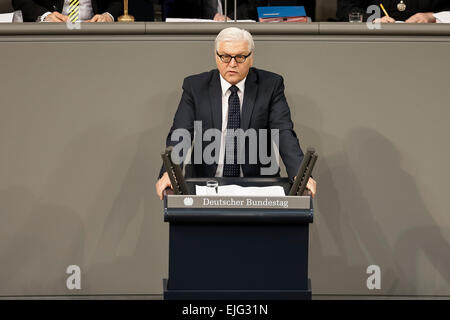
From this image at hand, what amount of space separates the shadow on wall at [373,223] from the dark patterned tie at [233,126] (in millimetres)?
756

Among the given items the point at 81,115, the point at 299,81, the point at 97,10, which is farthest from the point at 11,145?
the point at 299,81

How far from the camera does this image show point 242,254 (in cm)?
275

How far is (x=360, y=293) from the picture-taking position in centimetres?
419

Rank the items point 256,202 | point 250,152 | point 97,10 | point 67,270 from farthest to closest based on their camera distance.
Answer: point 97,10 < point 67,270 < point 250,152 < point 256,202

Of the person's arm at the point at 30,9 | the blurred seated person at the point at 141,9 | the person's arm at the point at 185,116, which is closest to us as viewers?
the person's arm at the point at 185,116

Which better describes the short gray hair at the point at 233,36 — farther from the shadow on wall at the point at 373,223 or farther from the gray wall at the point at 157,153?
the shadow on wall at the point at 373,223

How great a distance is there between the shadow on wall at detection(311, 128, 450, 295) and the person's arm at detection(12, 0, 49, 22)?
79.8 inches

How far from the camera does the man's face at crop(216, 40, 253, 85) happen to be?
11.1 feet

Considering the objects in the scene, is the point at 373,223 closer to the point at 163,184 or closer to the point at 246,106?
the point at 246,106

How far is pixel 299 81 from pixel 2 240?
1.82 m

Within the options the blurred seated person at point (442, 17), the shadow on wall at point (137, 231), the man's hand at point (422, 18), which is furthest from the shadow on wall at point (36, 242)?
the blurred seated person at point (442, 17)

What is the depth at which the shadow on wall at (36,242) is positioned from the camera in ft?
13.6

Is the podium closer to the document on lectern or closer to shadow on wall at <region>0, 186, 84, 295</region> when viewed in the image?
the document on lectern

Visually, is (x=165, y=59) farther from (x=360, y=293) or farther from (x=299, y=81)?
(x=360, y=293)
